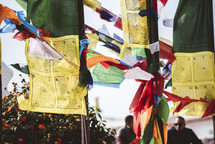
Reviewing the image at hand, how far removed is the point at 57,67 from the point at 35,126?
4.16ft

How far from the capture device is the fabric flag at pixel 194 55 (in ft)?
12.0

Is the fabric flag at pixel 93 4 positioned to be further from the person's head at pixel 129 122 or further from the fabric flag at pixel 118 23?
the person's head at pixel 129 122

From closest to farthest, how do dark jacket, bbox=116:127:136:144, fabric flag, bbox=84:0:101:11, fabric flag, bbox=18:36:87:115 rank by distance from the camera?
fabric flag, bbox=18:36:87:115 < fabric flag, bbox=84:0:101:11 < dark jacket, bbox=116:127:136:144

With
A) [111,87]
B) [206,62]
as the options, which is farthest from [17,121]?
[206,62]

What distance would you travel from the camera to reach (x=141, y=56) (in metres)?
3.69

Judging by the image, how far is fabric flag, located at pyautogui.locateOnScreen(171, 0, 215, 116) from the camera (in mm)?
3660

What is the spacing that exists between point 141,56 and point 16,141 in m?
1.78

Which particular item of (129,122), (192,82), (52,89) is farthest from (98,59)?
(129,122)

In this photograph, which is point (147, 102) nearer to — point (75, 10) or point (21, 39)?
point (75, 10)

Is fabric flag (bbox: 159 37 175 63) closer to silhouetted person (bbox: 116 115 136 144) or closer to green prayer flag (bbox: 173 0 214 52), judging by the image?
green prayer flag (bbox: 173 0 214 52)

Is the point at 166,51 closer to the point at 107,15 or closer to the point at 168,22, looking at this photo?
the point at 168,22

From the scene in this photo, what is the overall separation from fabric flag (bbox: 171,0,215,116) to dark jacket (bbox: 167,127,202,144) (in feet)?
4.54

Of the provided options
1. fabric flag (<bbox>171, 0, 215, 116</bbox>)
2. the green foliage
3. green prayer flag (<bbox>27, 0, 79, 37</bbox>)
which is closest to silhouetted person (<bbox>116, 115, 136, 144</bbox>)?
the green foliage

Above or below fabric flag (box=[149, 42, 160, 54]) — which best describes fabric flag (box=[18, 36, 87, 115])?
below
